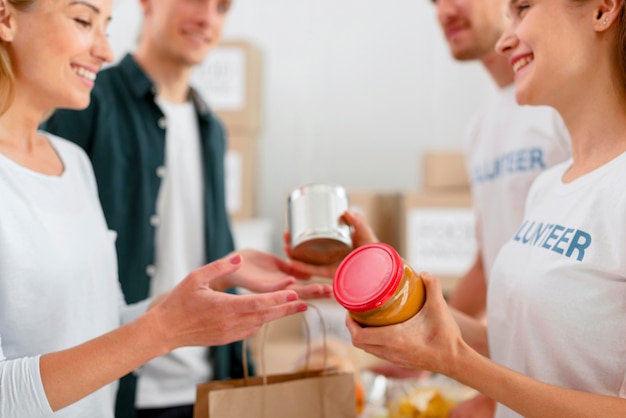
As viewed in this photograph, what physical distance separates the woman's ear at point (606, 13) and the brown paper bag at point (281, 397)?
67 centimetres

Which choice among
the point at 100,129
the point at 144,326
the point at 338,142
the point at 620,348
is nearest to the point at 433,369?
the point at 620,348

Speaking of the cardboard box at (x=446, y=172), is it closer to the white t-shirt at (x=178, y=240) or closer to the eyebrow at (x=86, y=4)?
the white t-shirt at (x=178, y=240)

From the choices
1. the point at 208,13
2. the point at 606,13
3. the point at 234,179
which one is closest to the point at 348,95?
the point at 234,179

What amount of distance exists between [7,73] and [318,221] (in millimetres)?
541

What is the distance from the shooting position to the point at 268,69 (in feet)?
9.84

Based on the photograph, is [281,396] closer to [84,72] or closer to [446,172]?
[84,72]

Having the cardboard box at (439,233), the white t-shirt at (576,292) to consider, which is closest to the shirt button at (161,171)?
the white t-shirt at (576,292)

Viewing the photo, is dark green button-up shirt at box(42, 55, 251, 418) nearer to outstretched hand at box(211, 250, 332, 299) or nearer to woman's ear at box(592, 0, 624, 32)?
outstretched hand at box(211, 250, 332, 299)

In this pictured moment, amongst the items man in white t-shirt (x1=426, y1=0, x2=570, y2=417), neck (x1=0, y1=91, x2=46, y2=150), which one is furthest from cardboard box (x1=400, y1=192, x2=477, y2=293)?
neck (x1=0, y1=91, x2=46, y2=150)

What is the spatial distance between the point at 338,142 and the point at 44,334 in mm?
2175

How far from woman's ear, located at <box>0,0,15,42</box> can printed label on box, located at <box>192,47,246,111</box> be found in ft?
5.18

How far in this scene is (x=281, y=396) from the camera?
1018 mm

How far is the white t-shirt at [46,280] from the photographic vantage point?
83cm

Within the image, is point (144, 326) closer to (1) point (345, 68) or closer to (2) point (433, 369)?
(2) point (433, 369)
